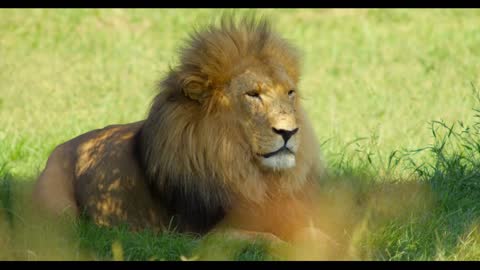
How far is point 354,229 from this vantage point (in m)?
4.92

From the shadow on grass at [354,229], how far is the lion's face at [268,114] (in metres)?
0.44

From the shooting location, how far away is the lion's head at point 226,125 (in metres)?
4.74

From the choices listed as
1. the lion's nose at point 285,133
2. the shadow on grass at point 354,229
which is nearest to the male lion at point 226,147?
the lion's nose at point 285,133

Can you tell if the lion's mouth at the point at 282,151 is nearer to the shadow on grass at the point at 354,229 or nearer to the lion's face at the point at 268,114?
the lion's face at the point at 268,114

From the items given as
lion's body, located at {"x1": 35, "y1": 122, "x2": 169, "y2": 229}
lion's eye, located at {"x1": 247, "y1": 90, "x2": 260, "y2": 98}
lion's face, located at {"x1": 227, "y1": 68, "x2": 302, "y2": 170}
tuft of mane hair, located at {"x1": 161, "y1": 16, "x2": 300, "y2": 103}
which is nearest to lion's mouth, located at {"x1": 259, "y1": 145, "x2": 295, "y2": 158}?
lion's face, located at {"x1": 227, "y1": 68, "x2": 302, "y2": 170}

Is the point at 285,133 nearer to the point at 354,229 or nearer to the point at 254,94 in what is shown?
the point at 254,94

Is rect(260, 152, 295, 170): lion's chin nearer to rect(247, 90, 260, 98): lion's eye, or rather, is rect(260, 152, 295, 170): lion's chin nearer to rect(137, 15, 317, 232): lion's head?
rect(137, 15, 317, 232): lion's head

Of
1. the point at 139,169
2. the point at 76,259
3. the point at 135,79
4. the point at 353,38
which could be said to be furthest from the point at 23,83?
the point at 76,259

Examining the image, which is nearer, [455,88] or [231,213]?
[231,213]

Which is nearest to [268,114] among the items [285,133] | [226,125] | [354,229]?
[285,133]

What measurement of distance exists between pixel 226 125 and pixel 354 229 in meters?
0.81

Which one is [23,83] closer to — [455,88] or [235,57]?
[455,88]

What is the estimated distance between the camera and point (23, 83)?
392 inches
